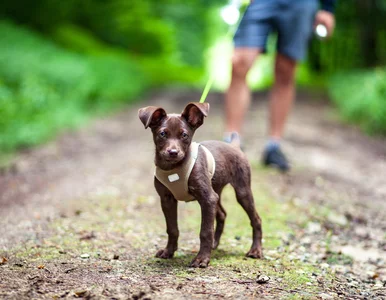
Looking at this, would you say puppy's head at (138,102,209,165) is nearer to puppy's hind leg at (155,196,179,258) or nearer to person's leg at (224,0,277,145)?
puppy's hind leg at (155,196,179,258)

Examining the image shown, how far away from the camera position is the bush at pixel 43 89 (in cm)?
830

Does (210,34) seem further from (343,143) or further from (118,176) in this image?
(118,176)

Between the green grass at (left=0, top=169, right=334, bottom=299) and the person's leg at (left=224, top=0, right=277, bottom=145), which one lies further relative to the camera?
the person's leg at (left=224, top=0, right=277, bottom=145)

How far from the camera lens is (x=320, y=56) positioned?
2003 cm

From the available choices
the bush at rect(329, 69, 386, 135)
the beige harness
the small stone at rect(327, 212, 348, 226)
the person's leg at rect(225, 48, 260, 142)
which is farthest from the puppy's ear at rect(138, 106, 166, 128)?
the bush at rect(329, 69, 386, 135)

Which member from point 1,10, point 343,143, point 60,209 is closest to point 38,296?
point 60,209

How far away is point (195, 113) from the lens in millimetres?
3162

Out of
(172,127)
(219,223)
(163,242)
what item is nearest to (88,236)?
(163,242)

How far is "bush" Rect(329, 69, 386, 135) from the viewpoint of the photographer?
9445 mm

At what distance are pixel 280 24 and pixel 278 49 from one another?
0.31m

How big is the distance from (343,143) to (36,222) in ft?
19.6

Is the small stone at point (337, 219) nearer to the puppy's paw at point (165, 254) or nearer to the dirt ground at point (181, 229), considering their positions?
the dirt ground at point (181, 229)

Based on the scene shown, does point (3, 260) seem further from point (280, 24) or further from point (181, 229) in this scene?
point (280, 24)

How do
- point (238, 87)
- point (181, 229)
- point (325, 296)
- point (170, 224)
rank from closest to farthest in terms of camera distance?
point (325, 296) < point (170, 224) < point (181, 229) < point (238, 87)
